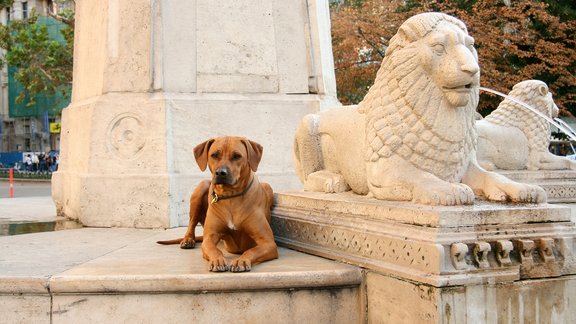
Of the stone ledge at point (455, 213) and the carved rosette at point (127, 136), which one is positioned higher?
the carved rosette at point (127, 136)

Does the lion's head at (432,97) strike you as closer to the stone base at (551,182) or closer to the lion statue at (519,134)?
the stone base at (551,182)

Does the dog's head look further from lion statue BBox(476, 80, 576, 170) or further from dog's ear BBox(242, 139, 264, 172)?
lion statue BBox(476, 80, 576, 170)

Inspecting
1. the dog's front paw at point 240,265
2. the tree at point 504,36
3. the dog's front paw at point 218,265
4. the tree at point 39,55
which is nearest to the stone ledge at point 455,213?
the dog's front paw at point 240,265

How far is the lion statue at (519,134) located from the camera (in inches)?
351

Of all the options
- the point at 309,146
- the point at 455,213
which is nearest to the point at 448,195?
the point at 455,213

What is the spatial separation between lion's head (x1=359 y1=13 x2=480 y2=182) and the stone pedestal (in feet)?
1.36

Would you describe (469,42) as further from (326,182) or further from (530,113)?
(530,113)

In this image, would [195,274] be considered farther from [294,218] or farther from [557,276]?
[557,276]

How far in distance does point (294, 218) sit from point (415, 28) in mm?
1775

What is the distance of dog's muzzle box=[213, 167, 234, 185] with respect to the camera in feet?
14.4

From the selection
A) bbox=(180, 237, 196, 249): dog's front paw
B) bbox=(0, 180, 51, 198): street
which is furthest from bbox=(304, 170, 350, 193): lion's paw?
bbox=(0, 180, 51, 198): street

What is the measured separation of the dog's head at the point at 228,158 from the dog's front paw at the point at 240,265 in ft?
A: 1.73

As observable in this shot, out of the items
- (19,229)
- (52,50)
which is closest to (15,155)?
(52,50)

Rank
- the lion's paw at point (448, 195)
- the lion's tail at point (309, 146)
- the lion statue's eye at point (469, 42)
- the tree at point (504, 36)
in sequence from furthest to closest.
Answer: the tree at point (504, 36) < the lion's tail at point (309, 146) < the lion statue's eye at point (469, 42) < the lion's paw at point (448, 195)
